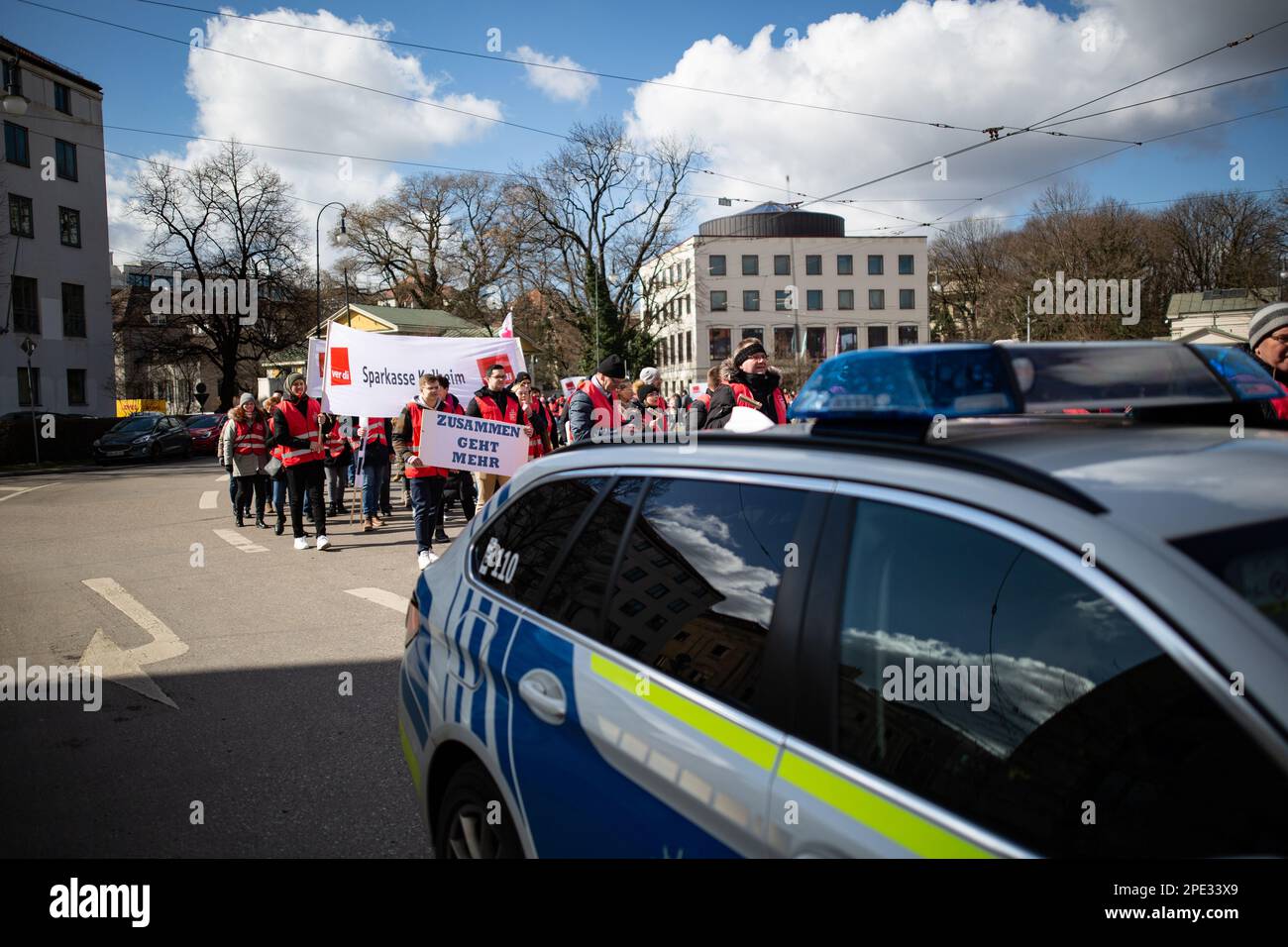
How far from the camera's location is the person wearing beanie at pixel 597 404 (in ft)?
34.1

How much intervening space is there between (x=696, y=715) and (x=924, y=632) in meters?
0.53

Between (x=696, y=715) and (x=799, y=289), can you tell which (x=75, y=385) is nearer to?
(x=696, y=715)

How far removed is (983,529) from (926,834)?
1.67ft

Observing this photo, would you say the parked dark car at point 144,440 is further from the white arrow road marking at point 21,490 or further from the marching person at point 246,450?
the marching person at point 246,450

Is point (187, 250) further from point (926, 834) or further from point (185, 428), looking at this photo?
point (926, 834)

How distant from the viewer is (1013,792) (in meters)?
1.46

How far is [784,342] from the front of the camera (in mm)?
89875

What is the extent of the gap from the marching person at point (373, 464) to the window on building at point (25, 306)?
123ft

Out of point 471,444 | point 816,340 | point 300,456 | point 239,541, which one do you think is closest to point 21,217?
point 239,541

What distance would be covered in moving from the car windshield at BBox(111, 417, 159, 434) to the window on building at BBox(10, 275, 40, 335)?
43.8 ft

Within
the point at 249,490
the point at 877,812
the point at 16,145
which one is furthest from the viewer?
the point at 16,145

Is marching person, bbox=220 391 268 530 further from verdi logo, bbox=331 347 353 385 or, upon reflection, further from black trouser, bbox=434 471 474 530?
black trouser, bbox=434 471 474 530

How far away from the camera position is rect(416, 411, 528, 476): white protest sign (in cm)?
981
